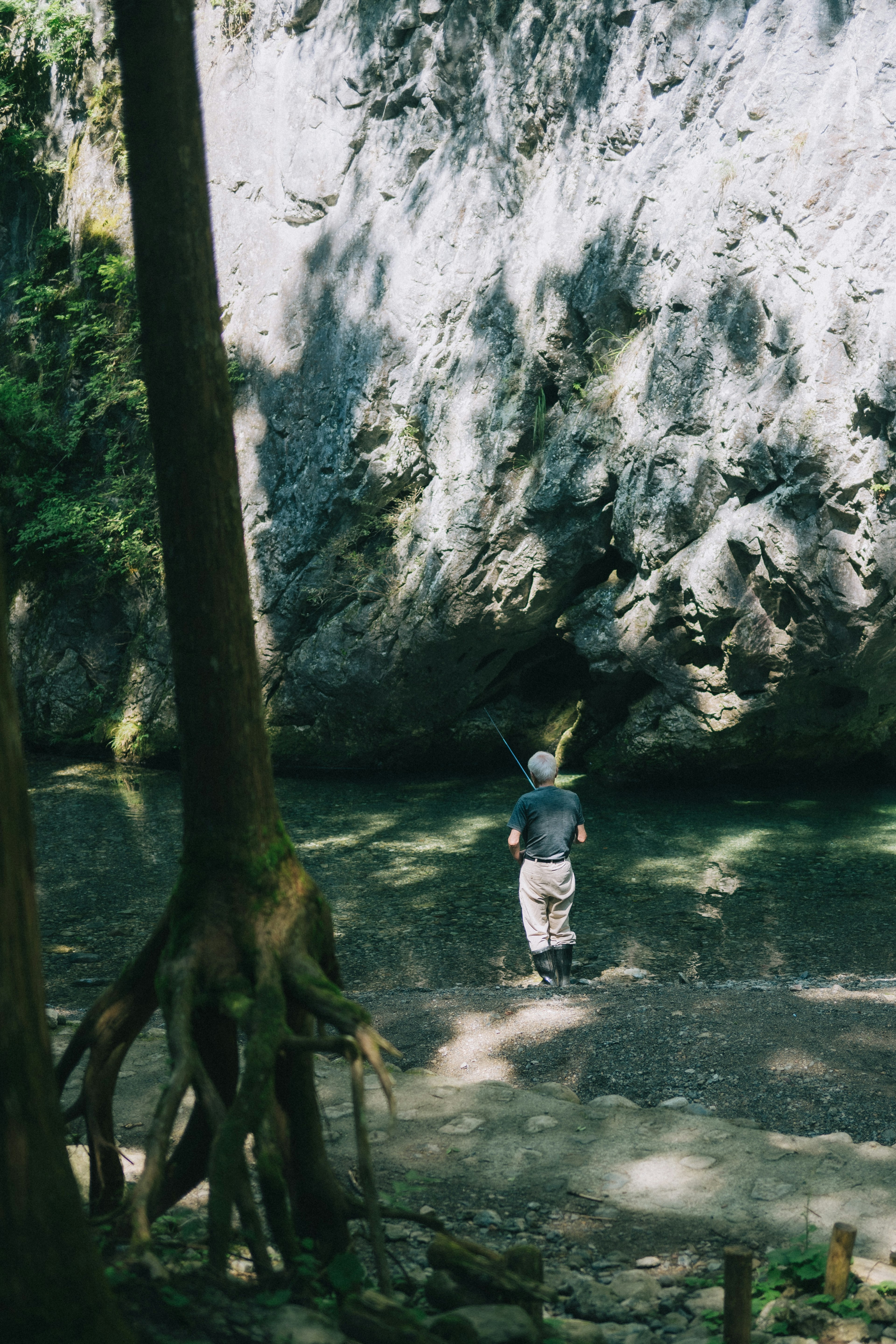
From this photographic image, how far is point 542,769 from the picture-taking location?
7.63 m

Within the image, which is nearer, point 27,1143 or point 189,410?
point 27,1143

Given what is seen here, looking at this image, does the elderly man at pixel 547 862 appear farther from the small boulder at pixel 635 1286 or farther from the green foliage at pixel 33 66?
the green foliage at pixel 33 66

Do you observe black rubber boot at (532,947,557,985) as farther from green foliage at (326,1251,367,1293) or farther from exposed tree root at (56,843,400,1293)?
green foliage at (326,1251,367,1293)

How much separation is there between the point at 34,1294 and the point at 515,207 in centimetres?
1559

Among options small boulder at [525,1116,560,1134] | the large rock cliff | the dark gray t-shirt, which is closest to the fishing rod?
the large rock cliff

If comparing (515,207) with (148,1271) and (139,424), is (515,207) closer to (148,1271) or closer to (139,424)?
(139,424)

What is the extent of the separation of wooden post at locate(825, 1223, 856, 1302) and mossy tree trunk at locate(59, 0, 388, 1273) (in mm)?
1484

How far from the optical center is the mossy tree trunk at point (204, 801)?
10.1 feet

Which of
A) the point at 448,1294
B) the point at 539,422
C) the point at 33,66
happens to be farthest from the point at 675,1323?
the point at 33,66

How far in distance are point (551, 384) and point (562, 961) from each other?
9.54 metres

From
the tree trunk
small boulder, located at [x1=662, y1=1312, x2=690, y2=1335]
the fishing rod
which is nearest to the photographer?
the tree trunk

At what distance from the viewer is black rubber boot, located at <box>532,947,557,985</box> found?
314 inches

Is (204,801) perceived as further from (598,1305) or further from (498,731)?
(498,731)

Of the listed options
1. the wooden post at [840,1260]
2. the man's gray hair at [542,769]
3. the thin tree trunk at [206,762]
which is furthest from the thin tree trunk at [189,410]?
the man's gray hair at [542,769]
